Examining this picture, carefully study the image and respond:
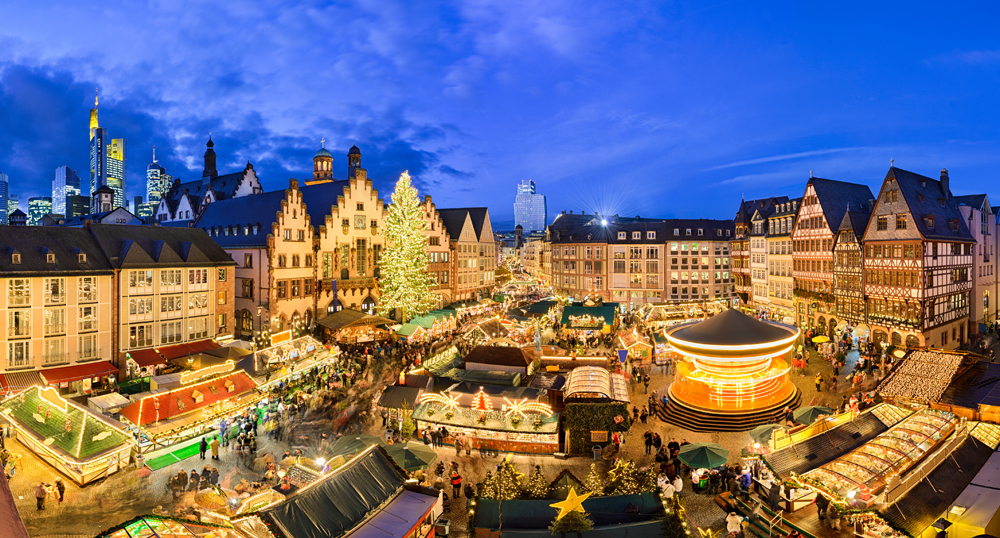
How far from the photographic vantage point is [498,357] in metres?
29.5

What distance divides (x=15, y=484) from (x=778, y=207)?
2353 inches

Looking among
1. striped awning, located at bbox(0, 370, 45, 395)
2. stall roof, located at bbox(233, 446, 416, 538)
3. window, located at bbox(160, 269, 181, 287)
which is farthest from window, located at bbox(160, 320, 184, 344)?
stall roof, located at bbox(233, 446, 416, 538)

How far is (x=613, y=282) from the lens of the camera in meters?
69.3

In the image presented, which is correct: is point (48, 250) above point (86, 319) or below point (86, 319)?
above

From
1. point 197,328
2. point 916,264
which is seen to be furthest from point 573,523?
point 916,264

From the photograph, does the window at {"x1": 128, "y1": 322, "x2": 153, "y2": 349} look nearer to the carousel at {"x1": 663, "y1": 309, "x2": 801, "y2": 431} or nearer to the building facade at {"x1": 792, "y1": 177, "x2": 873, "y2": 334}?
the carousel at {"x1": 663, "y1": 309, "x2": 801, "y2": 431}

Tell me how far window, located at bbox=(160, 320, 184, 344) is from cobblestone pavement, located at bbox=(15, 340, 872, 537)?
46.6 feet

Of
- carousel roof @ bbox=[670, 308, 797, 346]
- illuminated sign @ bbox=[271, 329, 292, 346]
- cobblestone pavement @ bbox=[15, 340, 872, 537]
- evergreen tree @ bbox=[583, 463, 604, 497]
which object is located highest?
carousel roof @ bbox=[670, 308, 797, 346]

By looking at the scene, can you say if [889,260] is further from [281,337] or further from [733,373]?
[281,337]

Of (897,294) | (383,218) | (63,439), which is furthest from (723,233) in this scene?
(63,439)

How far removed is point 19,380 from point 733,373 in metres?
36.7

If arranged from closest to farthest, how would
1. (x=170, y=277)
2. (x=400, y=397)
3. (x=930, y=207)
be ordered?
(x=400, y=397), (x=170, y=277), (x=930, y=207)

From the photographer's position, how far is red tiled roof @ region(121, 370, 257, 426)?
20625mm

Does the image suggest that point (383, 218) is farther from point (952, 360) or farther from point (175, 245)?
point (952, 360)
